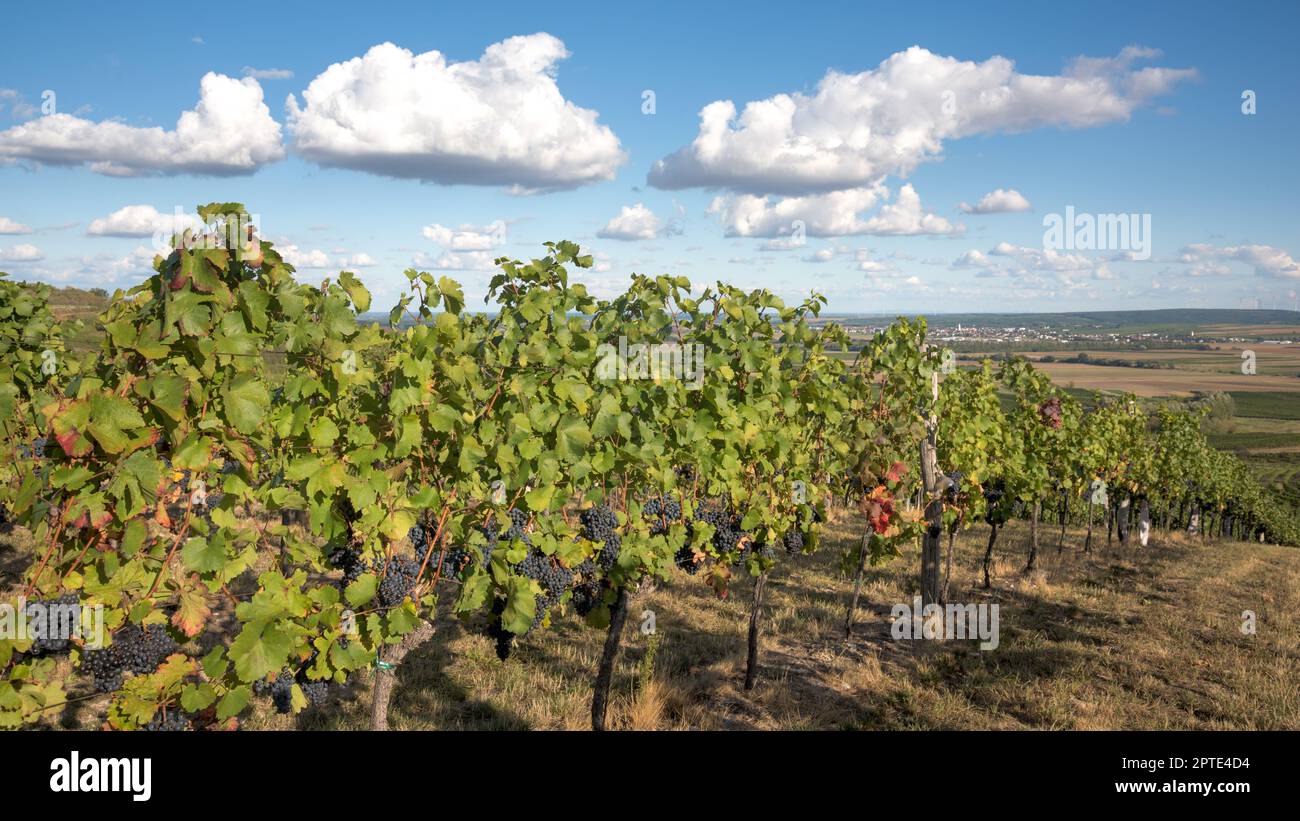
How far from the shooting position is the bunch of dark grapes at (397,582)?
4074 mm

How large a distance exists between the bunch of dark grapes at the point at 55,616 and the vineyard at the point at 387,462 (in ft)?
0.10

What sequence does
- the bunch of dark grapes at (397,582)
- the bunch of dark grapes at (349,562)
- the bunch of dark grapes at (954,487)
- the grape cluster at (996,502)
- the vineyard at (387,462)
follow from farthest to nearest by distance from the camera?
1. the grape cluster at (996,502)
2. the bunch of dark grapes at (954,487)
3. the bunch of dark grapes at (349,562)
4. the bunch of dark grapes at (397,582)
5. the vineyard at (387,462)

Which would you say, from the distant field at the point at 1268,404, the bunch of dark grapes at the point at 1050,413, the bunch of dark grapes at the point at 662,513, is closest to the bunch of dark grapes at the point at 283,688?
the bunch of dark grapes at the point at 662,513

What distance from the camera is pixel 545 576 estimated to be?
16.2 ft

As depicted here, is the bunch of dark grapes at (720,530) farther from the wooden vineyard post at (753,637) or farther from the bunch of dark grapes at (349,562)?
the bunch of dark grapes at (349,562)

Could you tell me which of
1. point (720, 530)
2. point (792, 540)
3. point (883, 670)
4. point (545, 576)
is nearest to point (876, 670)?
point (883, 670)

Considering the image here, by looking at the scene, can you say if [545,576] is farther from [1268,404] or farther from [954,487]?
[1268,404]

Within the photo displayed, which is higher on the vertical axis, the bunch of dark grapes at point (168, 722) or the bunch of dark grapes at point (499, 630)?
the bunch of dark grapes at point (168, 722)

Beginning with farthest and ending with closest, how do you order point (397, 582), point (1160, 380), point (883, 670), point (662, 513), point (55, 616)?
point (1160, 380) < point (883, 670) < point (662, 513) < point (397, 582) < point (55, 616)

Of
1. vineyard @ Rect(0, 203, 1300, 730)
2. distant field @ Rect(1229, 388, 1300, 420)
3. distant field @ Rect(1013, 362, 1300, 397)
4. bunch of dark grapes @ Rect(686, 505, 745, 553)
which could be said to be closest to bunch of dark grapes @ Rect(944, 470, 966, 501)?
vineyard @ Rect(0, 203, 1300, 730)

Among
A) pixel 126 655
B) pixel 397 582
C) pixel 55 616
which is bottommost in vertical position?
pixel 126 655

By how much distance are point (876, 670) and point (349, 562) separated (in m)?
6.24

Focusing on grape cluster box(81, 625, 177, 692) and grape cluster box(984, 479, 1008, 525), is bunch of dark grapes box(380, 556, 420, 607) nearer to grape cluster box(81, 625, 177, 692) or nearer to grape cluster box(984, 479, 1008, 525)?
grape cluster box(81, 625, 177, 692)

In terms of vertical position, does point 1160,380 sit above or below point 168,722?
above
